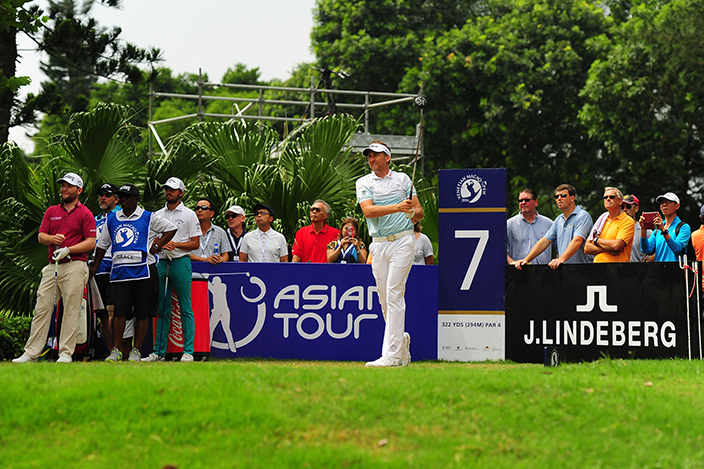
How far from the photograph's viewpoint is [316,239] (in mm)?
11492

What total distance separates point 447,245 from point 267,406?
471 cm

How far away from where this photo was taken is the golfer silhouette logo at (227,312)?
1053 cm

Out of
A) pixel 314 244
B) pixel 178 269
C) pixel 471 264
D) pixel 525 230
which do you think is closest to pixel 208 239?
pixel 178 269

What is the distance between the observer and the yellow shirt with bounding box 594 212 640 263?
992cm

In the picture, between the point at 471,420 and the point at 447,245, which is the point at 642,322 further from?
the point at 471,420

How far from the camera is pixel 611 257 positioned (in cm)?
1001

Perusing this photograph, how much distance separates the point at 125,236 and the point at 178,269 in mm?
752

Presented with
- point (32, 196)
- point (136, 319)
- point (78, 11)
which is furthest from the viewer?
point (78, 11)

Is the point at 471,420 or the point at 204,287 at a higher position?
the point at 204,287

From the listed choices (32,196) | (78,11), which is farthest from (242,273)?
(78,11)

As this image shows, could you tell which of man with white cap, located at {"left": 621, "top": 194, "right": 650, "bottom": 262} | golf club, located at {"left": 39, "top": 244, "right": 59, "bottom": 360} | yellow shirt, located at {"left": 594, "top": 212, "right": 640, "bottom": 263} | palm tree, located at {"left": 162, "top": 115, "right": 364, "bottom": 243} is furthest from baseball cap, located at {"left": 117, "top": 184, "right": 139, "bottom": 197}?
man with white cap, located at {"left": 621, "top": 194, "right": 650, "bottom": 262}

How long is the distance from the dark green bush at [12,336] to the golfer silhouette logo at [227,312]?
2.42 meters

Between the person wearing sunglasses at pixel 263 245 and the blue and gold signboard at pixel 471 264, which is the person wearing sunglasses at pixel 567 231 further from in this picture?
the person wearing sunglasses at pixel 263 245

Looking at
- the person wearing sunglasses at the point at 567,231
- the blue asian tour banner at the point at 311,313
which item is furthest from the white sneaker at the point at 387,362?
the person wearing sunglasses at the point at 567,231
